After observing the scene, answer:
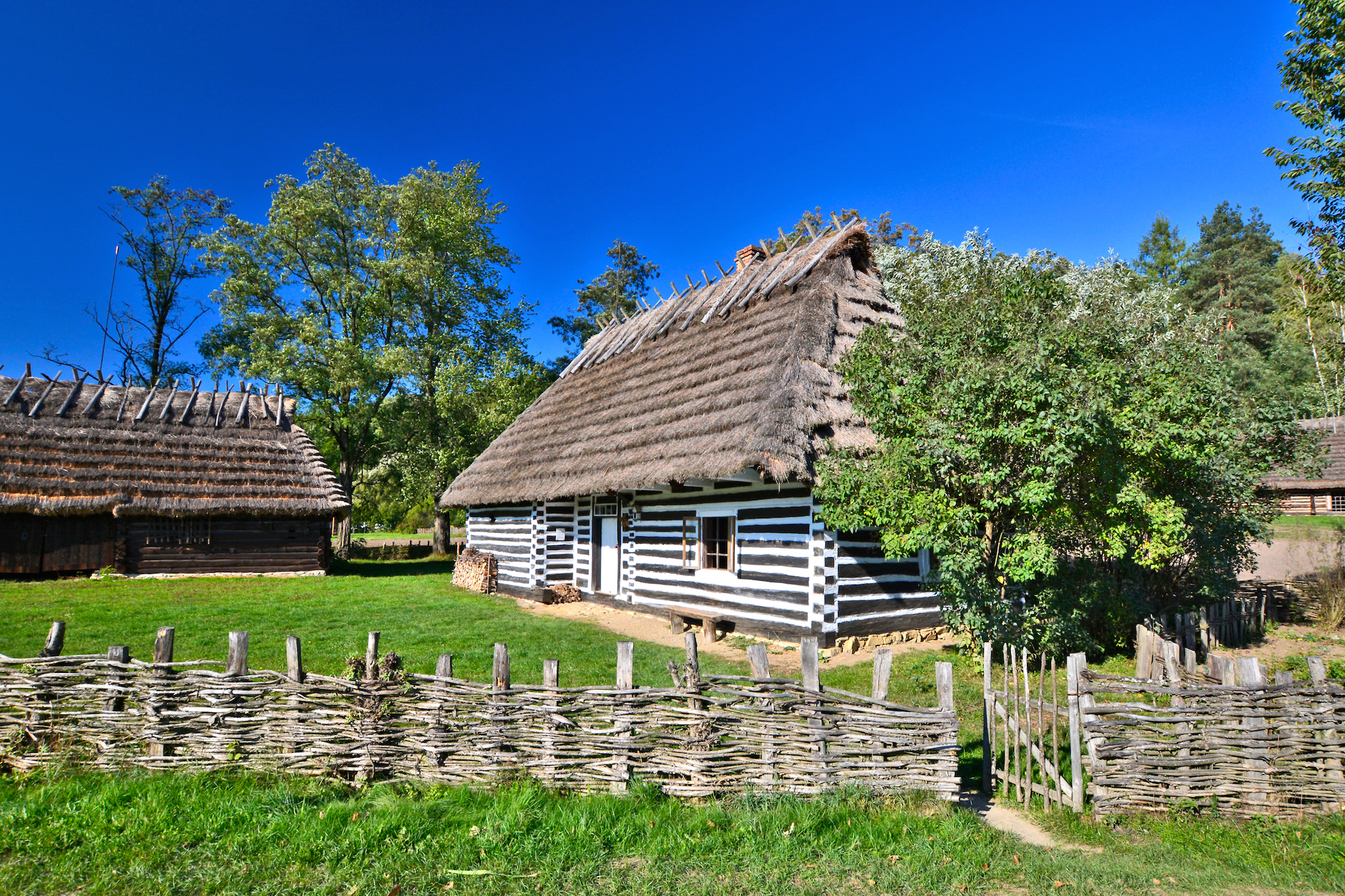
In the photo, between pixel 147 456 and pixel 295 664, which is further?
pixel 147 456

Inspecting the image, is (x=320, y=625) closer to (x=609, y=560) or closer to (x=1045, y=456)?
(x=609, y=560)

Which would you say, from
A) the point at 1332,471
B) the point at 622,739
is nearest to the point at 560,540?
the point at 622,739

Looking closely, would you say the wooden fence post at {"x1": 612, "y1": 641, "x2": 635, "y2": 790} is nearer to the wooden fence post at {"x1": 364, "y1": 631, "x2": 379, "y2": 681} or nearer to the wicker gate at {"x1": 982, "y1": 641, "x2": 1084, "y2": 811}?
the wooden fence post at {"x1": 364, "y1": 631, "x2": 379, "y2": 681}

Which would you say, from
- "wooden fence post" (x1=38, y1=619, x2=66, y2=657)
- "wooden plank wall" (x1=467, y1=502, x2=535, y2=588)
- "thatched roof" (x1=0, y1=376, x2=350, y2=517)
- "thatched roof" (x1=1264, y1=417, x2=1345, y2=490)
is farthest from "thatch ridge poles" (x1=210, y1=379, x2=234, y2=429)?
"thatched roof" (x1=1264, y1=417, x2=1345, y2=490)

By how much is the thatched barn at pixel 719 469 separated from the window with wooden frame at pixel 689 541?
3 centimetres

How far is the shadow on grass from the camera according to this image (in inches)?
856

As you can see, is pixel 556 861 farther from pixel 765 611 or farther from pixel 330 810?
pixel 765 611

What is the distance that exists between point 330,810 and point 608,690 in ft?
6.32

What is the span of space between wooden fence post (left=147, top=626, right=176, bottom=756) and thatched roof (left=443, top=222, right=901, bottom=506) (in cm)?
720

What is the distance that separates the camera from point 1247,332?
127ft

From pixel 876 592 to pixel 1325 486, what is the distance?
3185 cm

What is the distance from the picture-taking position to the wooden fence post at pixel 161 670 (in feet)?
17.0

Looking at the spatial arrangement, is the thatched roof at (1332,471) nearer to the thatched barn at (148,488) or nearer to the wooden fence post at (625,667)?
the wooden fence post at (625,667)

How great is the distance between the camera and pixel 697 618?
39.2 ft
